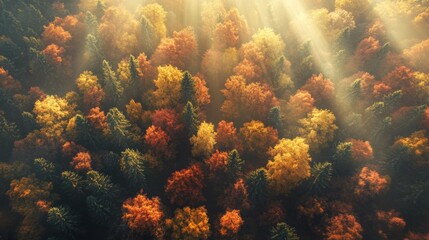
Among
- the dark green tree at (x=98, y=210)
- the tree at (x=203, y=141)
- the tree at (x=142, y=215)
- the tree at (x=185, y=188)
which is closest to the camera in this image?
the dark green tree at (x=98, y=210)

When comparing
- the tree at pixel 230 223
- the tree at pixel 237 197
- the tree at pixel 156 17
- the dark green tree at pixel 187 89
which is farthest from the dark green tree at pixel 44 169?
the tree at pixel 156 17

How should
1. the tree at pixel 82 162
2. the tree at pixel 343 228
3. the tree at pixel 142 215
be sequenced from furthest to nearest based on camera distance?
the tree at pixel 82 162 < the tree at pixel 343 228 < the tree at pixel 142 215

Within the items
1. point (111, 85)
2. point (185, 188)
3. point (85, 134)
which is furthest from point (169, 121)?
point (85, 134)

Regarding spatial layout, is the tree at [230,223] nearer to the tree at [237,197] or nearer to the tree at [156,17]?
the tree at [237,197]

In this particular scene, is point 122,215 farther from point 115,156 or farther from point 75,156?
point 75,156

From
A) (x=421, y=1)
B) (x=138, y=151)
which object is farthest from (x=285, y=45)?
(x=138, y=151)
